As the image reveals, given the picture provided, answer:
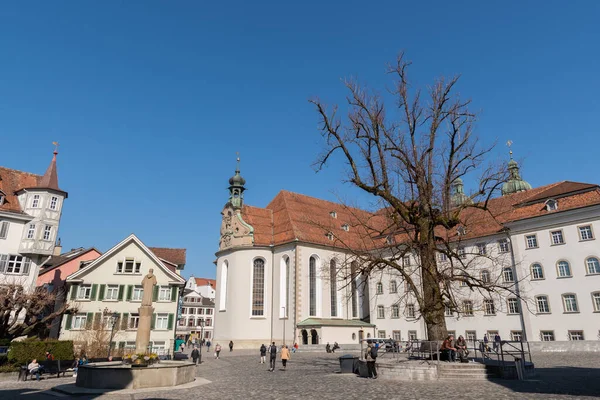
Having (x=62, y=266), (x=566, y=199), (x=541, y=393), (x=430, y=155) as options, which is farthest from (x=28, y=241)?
(x=566, y=199)

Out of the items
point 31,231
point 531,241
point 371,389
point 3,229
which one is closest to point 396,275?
point 371,389

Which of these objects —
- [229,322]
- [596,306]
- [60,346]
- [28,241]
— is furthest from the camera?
[229,322]

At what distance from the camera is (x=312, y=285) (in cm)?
4591

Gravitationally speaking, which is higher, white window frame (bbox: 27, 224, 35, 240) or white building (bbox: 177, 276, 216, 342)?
white window frame (bbox: 27, 224, 35, 240)

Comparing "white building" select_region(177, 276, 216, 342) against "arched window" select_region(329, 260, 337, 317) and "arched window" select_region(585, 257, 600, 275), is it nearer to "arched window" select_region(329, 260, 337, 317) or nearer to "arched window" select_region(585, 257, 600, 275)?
"arched window" select_region(329, 260, 337, 317)

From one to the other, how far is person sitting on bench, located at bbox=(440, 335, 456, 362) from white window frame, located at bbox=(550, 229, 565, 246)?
73.3 ft

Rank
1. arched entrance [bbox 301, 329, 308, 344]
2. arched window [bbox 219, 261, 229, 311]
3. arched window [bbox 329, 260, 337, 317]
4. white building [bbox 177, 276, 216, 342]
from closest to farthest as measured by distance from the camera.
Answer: arched entrance [bbox 301, 329, 308, 344] < arched window [bbox 329, 260, 337, 317] < arched window [bbox 219, 261, 229, 311] < white building [bbox 177, 276, 216, 342]

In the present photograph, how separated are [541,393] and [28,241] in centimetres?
3704

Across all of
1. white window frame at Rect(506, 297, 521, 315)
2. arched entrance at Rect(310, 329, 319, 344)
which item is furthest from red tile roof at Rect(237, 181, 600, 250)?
arched entrance at Rect(310, 329, 319, 344)

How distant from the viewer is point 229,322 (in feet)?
147

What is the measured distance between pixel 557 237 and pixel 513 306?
273 inches

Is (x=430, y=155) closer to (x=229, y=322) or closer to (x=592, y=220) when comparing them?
(x=592, y=220)

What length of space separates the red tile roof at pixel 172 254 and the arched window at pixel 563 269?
37.1 metres

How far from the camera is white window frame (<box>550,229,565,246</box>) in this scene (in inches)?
1335
